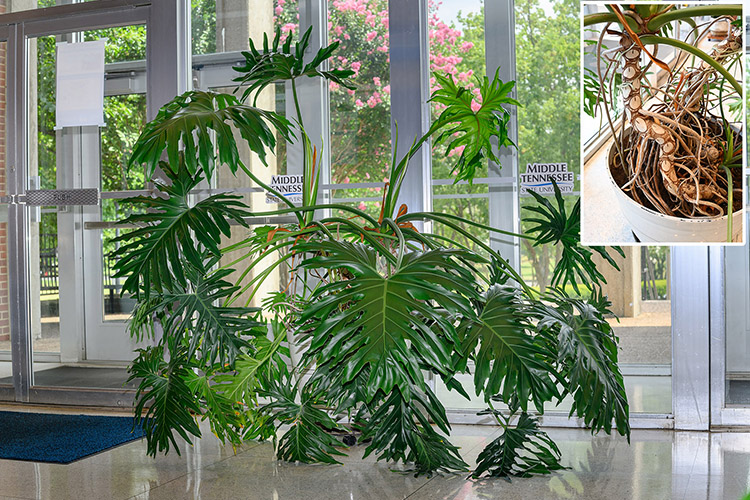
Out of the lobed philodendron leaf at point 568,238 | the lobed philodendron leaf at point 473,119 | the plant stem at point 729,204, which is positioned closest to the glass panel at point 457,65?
the lobed philodendron leaf at point 473,119

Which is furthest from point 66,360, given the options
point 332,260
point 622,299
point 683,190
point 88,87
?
point 683,190

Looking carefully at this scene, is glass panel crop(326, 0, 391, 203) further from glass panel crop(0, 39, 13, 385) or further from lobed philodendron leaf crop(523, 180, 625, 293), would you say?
glass panel crop(0, 39, 13, 385)

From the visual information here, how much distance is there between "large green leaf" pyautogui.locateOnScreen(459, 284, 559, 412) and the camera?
7.97 feet

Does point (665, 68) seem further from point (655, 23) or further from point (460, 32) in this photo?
point (460, 32)

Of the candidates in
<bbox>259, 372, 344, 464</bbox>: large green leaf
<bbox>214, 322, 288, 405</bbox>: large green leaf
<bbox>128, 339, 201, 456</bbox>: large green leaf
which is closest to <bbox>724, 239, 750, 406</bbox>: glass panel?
<bbox>259, 372, 344, 464</bbox>: large green leaf

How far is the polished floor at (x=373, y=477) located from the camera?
266 centimetres

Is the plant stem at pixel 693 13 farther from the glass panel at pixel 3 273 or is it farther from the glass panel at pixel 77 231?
the glass panel at pixel 3 273

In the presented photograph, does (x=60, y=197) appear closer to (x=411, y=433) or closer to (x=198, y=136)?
(x=198, y=136)

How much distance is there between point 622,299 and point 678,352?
1.11 feet

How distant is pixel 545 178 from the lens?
3.73 metres

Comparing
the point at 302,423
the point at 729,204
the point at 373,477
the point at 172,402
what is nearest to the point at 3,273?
the point at 172,402

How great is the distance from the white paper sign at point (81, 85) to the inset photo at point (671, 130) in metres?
2.65

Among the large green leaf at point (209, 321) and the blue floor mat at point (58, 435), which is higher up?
the large green leaf at point (209, 321)

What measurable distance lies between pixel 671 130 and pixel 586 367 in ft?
3.89
